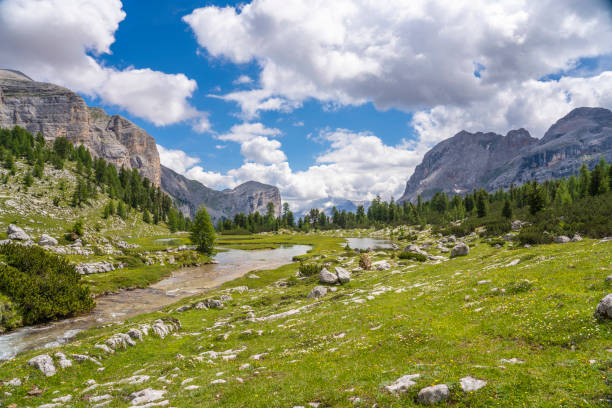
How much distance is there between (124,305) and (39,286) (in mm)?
10921

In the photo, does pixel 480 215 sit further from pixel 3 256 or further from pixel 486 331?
pixel 3 256

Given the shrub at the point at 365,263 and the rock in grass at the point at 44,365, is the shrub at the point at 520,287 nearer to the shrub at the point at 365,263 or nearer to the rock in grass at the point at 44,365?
the rock in grass at the point at 44,365

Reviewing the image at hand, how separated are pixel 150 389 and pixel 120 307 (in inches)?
1295

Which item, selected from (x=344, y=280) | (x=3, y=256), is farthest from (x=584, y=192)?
(x=3, y=256)

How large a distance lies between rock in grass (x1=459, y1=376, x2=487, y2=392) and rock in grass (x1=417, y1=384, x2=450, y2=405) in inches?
29.2

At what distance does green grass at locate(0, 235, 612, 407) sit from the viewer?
1018cm

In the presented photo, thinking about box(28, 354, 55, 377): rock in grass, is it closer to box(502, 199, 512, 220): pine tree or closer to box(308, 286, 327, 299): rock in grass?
box(308, 286, 327, 299): rock in grass

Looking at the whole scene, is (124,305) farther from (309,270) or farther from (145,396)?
(145,396)

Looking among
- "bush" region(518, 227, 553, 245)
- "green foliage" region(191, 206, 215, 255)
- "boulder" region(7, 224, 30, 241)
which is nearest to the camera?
"bush" region(518, 227, 553, 245)

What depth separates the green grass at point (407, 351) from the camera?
33.4 feet

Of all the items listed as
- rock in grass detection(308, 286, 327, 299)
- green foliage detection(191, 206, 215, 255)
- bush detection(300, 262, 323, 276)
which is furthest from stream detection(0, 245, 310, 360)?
rock in grass detection(308, 286, 327, 299)

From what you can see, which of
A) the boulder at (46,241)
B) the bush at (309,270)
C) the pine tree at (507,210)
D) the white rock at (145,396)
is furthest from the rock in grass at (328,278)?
the pine tree at (507,210)

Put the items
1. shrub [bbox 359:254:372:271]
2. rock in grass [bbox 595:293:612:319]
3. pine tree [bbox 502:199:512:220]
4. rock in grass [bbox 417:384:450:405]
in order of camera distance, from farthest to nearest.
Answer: pine tree [bbox 502:199:512:220] → shrub [bbox 359:254:372:271] → rock in grass [bbox 595:293:612:319] → rock in grass [bbox 417:384:450:405]

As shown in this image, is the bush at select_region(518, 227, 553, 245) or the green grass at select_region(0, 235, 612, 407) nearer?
the green grass at select_region(0, 235, 612, 407)
